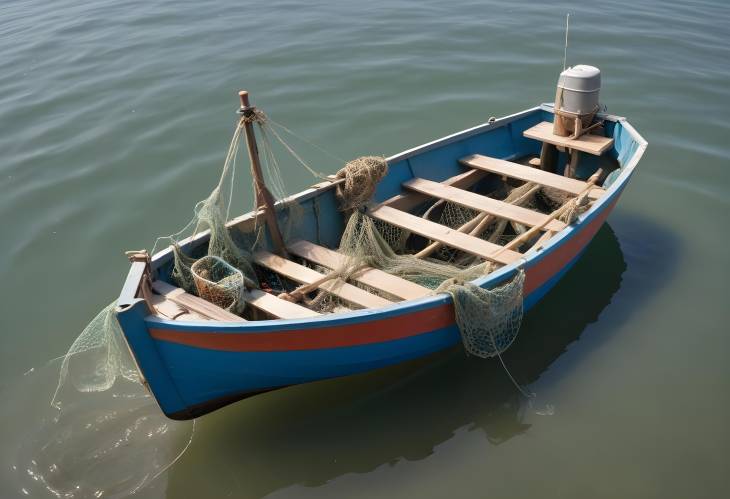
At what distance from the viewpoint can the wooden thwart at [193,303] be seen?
4.86 m

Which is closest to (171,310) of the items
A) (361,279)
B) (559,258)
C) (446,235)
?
(361,279)

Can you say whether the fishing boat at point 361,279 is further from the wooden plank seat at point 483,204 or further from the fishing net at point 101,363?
the fishing net at point 101,363

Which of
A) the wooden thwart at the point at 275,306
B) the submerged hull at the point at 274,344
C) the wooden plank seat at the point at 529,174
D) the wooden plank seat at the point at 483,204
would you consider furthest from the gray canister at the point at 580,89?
the wooden thwart at the point at 275,306

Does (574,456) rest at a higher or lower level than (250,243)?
lower

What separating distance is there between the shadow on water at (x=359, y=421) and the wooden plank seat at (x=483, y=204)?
3.82 feet

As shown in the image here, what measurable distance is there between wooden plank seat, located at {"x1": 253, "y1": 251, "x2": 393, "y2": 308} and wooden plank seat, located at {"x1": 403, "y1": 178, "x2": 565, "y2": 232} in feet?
5.76

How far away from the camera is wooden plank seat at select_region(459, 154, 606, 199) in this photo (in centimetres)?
693

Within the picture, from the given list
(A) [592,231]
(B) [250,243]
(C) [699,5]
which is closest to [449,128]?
(A) [592,231]

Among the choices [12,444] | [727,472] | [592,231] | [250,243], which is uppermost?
[250,243]

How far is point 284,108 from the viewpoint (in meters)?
10.9

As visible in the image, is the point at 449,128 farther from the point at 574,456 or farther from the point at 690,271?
the point at 574,456

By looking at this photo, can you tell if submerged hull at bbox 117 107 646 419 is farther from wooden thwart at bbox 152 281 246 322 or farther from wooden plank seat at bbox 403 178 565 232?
wooden plank seat at bbox 403 178 565 232

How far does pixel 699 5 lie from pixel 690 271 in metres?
10.9

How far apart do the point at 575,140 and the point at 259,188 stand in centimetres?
411
